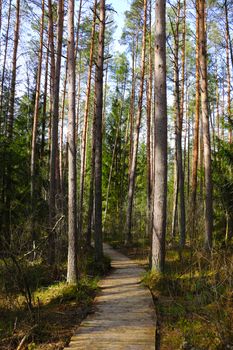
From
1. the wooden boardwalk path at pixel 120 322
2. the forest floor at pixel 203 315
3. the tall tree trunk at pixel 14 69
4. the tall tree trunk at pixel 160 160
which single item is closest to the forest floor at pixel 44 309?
the wooden boardwalk path at pixel 120 322

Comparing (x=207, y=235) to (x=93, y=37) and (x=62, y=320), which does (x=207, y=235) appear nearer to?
(x=62, y=320)

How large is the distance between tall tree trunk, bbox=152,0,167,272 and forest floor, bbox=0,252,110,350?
166 centimetres

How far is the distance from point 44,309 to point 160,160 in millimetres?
4028

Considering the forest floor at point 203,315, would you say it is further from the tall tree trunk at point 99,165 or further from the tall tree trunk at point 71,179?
the tall tree trunk at point 99,165

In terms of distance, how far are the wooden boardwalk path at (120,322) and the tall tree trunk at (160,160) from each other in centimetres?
95

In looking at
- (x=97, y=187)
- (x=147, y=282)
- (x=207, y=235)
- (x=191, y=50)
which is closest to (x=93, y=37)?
(x=191, y=50)

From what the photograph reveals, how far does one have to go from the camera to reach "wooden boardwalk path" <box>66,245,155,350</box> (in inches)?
187

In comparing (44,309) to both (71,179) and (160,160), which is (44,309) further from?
(160,160)

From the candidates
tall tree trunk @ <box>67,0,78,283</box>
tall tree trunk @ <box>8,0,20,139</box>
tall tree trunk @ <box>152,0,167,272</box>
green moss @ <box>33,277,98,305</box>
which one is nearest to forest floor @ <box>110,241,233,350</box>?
tall tree trunk @ <box>152,0,167,272</box>

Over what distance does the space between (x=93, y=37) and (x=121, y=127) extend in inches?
406

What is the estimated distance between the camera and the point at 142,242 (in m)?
18.7

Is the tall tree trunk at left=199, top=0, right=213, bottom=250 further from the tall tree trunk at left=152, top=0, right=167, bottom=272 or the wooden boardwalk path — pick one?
the wooden boardwalk path

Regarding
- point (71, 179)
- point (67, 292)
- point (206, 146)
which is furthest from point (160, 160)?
point (206, 146)

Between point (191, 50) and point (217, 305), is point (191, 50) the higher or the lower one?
the higher one
